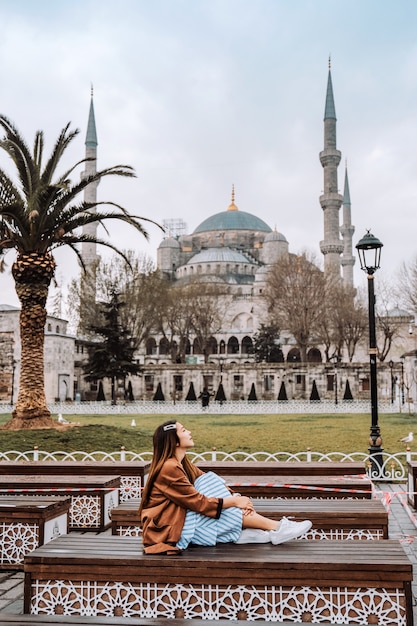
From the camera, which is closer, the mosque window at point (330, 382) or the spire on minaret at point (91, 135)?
the mosque window at point (330, 382)

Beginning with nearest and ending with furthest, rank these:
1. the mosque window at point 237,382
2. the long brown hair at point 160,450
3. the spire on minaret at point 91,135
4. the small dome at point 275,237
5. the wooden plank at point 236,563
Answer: the wooden plank at point 236,563
the long brown hair at point 160,450
the mosque window at point 237,382
the spire on minaret at point 91,135
the small dome at point 275,237

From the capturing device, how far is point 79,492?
21.9 feet

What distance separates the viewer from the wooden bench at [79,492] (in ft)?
21.6

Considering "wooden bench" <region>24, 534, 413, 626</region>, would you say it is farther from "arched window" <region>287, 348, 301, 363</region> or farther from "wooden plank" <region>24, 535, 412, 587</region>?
"arched window" <region>287, 348, 301, 363</region>

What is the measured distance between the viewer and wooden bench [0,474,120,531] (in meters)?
6.57

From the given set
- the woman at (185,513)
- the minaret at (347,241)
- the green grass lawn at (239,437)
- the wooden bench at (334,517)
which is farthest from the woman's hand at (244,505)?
the minaret at (347,241)

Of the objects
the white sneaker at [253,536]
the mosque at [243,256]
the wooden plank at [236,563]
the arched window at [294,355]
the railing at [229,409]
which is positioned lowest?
the railing at [229,409]

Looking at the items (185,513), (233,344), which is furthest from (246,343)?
(185,513)

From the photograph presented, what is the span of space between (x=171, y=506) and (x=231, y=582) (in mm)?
563

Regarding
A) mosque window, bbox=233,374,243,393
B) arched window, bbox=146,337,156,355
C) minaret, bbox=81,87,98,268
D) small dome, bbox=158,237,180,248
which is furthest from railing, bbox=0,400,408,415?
small dome, bbox=158,237,180,248

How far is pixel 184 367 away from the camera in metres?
44.4

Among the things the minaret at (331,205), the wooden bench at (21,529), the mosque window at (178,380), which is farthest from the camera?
the minaret at (331,205)

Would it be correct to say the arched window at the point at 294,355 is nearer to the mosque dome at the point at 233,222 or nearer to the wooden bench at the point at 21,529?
the mosque dome at the point at 233,222

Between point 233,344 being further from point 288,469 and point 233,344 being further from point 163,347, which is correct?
point 288,469
